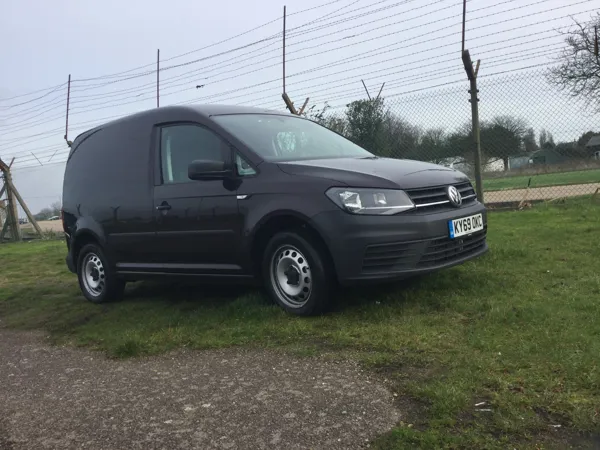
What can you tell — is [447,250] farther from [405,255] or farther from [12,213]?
[12,213]

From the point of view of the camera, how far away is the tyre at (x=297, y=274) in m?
4.37

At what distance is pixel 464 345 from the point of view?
3559 millimetres

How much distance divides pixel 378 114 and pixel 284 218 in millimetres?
5350

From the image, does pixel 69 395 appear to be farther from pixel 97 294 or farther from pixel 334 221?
pixel 97 294

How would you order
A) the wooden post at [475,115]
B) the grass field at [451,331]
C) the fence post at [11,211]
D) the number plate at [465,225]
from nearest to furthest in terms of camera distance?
1. the grass field at [451,331]
2. the number plate at [465,225]
3. the wooden post at [475,115]
4. the fence post at [11,211]

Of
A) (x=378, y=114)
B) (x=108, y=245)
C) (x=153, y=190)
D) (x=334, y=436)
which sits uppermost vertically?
(x=378, y=114)

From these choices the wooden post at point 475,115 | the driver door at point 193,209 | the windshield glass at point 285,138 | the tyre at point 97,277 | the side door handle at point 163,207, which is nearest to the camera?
the driver door at point 193,209

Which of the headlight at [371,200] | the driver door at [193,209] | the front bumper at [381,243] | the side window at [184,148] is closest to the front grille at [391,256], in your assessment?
the front bumper at [381,243]

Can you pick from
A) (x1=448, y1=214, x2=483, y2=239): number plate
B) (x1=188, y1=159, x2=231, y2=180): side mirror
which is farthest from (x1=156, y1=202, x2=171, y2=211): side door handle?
(x1=448, y1=214, x2=483, y2=239): number plate

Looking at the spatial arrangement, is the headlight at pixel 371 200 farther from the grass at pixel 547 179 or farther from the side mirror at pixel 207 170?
the grass at pixel 547 179

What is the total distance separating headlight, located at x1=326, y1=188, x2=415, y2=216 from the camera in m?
4.18

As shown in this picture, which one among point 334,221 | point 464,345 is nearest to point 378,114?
point 334,221

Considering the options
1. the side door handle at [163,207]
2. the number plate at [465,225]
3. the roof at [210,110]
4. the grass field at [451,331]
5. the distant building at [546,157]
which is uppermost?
the roof at [210,110]

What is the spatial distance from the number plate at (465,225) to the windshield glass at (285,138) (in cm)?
118
